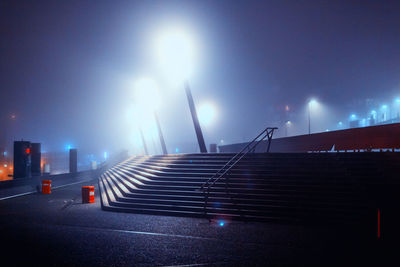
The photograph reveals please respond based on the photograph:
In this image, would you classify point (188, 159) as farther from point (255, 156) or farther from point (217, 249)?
point (217, 249)

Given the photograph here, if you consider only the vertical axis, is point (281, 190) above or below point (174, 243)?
above

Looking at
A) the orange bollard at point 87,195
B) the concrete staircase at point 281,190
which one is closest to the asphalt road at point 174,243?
the concrete staircase at point 281,190

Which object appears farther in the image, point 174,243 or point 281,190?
point 281,190

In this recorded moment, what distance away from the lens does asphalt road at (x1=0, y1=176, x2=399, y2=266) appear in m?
6.23

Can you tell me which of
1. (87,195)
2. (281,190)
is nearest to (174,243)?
(281,190)

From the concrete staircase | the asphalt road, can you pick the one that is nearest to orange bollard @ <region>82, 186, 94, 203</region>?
the concrete staircase

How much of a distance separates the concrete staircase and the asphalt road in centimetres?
91

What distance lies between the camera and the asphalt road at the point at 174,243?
623 cm

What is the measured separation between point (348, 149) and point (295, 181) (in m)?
8.24

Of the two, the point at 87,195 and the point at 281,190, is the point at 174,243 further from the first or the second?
the point at 87,195

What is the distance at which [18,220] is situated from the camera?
10.3 metres

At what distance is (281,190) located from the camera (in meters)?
11.5

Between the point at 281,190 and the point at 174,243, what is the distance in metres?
5.81

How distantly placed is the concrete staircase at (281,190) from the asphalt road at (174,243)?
2.99ft
